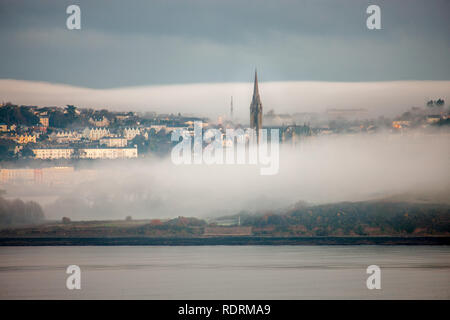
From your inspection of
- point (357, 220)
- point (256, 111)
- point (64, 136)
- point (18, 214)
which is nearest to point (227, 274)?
point (357, 220)

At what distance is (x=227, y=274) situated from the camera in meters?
36.5

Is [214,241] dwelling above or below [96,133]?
below

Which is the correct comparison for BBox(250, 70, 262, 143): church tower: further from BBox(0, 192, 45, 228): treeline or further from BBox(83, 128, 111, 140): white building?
BBox(0, 192, 45, 228): treeline

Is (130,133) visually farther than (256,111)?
Yes

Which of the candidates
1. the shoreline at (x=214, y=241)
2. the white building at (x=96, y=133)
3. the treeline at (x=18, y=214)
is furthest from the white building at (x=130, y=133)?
the shoreline at (x=214, y=241)

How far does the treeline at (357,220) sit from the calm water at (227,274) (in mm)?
11417

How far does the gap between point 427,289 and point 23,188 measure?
141 feet

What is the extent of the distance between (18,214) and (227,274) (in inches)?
1264

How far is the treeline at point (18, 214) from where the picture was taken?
6359cm

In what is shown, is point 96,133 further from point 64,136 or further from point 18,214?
point 18,214

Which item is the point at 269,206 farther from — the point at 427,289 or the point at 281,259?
the point at 427,289
